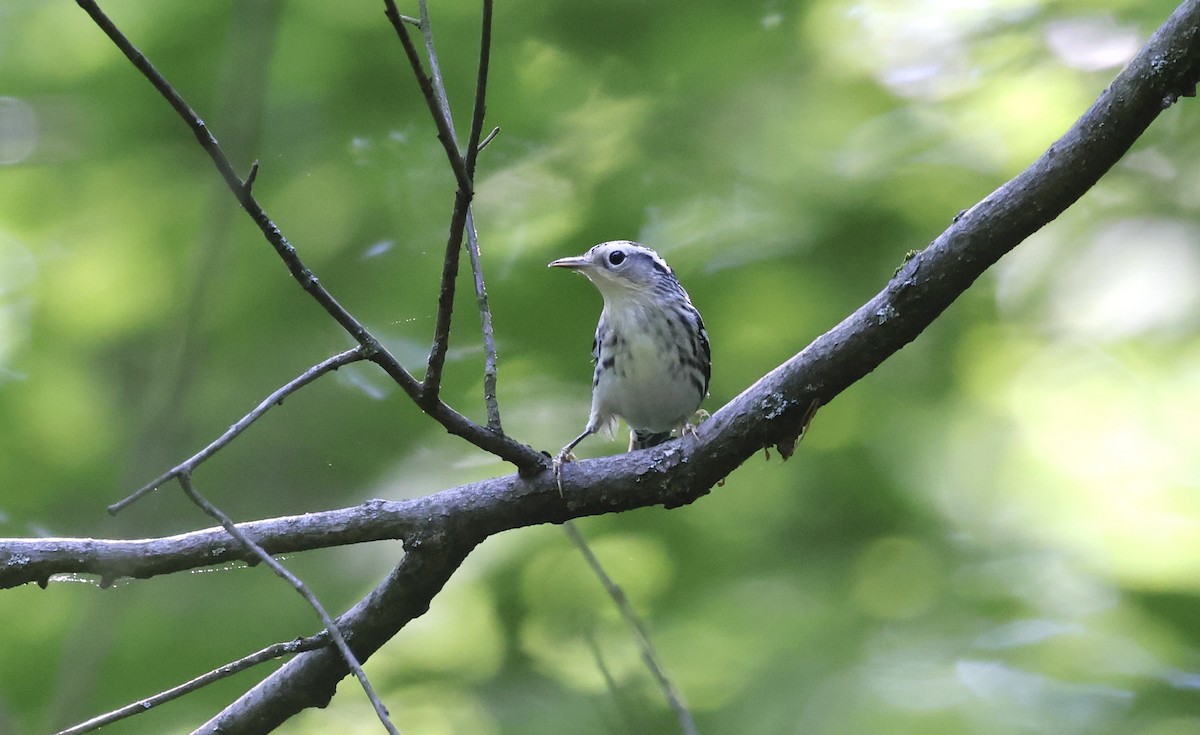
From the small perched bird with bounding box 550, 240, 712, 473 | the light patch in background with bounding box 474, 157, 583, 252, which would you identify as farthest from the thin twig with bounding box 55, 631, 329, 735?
the light patch in background with bounding box 474, 157, 583, 252

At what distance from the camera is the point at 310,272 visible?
6.55 ft

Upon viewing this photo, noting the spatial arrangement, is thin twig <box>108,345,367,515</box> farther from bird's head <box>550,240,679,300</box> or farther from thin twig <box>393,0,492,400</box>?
bird's head <box>550,240,679,300</box>

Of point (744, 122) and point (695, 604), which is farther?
point (744, 122)

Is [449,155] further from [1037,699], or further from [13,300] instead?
[13,300]

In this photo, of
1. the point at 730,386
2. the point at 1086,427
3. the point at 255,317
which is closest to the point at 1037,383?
the point at 1086,427

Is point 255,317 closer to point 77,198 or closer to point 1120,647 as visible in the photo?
point 77,198

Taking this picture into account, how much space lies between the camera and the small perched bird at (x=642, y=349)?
4055 millimetres

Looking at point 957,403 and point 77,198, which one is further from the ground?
point 77,198

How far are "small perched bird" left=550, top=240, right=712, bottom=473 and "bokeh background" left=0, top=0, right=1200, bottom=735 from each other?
2039mm

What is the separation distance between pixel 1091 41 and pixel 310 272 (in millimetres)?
6368

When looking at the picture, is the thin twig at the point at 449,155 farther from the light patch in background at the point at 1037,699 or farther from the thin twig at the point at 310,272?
the light patch in background at the point at 1037,699

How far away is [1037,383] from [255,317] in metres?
5.03

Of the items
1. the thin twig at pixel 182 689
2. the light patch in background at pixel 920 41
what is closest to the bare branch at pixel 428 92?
the thin twig at pixel 182 689

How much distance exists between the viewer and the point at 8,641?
6238mm
